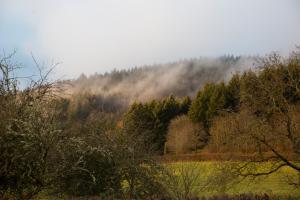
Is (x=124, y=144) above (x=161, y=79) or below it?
below

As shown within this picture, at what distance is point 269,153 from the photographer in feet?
75.6

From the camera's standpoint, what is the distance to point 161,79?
189 metres

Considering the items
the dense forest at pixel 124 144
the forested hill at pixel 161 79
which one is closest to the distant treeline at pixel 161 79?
the forested hill at pixel 161 79

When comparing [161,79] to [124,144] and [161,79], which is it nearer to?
[161,79]

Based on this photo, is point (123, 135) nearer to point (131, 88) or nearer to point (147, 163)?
point (147, 163)

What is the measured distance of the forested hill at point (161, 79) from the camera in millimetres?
162375

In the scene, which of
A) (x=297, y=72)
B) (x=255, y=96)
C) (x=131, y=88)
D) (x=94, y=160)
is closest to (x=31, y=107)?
(x=94, y=160)

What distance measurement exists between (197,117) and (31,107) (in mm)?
51713

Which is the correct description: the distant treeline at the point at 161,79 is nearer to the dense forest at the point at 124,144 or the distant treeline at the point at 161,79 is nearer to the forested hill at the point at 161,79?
the forested hill at the point at 161,79

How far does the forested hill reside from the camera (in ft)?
533

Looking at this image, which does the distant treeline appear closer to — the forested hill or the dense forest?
the forested hill

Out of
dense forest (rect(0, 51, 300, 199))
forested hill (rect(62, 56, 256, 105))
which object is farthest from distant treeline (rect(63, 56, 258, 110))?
dense forest (rect(0, 51, 300, 199))

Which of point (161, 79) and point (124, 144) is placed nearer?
point (124, 144)

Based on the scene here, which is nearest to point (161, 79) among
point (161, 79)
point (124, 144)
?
point (161, 79)
